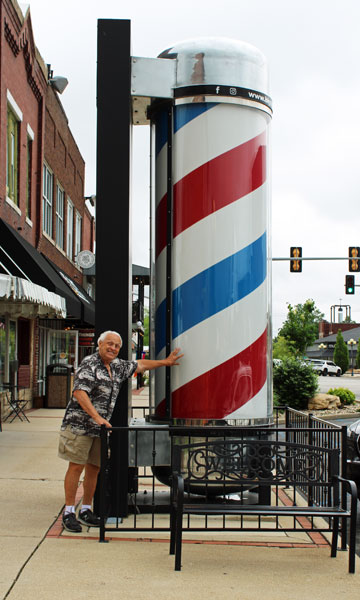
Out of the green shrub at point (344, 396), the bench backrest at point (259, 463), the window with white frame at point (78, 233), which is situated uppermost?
the window with white frame at point (78, 233)

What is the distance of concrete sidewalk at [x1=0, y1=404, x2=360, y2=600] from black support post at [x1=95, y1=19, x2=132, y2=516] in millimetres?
922

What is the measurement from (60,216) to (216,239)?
58.8 feet

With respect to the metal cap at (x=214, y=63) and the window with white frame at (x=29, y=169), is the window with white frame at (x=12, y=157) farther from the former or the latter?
the metal cap at (x=214, y=63)

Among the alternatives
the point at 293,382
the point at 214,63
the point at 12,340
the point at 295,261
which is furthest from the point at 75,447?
the point at 295,261

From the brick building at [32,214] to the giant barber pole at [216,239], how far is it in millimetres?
3989

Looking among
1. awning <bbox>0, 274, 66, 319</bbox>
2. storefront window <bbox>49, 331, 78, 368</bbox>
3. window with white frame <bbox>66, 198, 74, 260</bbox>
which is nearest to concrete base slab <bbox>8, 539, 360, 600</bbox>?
awning <bbox>0, 274, 66, 319</bbox>

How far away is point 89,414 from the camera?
18.6ft

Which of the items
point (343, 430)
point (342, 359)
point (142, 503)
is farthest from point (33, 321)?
point (342, 359)

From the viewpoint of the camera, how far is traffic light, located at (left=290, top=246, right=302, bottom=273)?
29859mm

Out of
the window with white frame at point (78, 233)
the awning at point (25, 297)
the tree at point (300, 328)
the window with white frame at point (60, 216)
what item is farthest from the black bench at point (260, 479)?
the tree at point (300, 328)

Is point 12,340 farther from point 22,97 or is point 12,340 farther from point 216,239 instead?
point 216,239

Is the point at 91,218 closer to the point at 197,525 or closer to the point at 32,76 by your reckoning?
the point at 32,76

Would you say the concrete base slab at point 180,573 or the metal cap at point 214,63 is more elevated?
the metal cap at point 214,63

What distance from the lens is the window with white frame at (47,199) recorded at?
66.7ft
